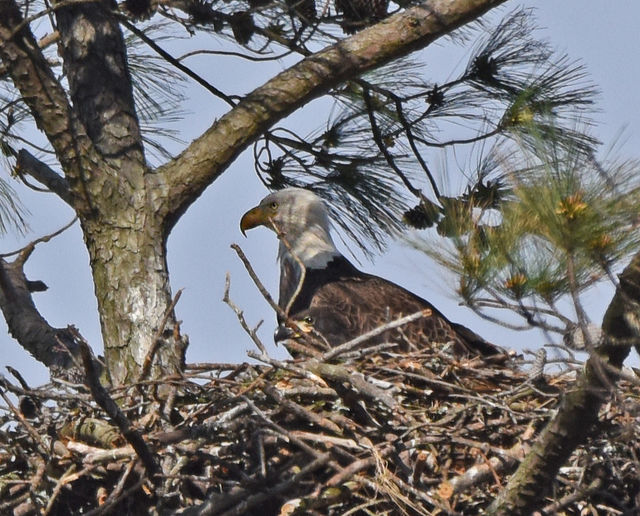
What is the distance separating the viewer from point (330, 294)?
5723mm

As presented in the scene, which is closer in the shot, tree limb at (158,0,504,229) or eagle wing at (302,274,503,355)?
tree limb at (158,0,504,229)

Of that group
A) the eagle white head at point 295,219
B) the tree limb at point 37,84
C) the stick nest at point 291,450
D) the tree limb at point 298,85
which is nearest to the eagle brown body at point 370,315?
the eagle white head at point 295,219

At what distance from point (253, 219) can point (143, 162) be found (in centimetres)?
179

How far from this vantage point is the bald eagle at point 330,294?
17.9ft

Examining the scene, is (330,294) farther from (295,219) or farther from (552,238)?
(552,238)

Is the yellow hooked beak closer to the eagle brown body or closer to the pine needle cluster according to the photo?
the eagle brown body

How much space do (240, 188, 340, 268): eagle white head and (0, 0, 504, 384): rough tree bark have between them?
181 centimetres

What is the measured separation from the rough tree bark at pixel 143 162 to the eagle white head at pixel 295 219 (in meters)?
1.81

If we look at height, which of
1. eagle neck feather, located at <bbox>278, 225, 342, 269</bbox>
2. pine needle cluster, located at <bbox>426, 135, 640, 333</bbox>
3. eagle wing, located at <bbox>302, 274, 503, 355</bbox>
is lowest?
pine needle cluster, located at <bbox>426, 135, 640, 333</bbox>

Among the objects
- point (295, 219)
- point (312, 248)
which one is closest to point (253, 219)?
point (295, 219)

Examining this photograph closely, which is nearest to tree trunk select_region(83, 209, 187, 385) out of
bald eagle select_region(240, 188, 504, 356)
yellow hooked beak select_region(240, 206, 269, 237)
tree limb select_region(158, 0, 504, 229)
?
tree limb select_region(158, 0, 504, 229)

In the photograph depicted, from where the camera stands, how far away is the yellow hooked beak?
6.57 m

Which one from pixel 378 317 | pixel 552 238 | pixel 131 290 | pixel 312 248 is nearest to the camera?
pixel 552 238

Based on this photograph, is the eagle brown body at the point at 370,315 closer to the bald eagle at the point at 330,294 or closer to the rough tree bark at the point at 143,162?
the bald eagle at the point at 330,294
